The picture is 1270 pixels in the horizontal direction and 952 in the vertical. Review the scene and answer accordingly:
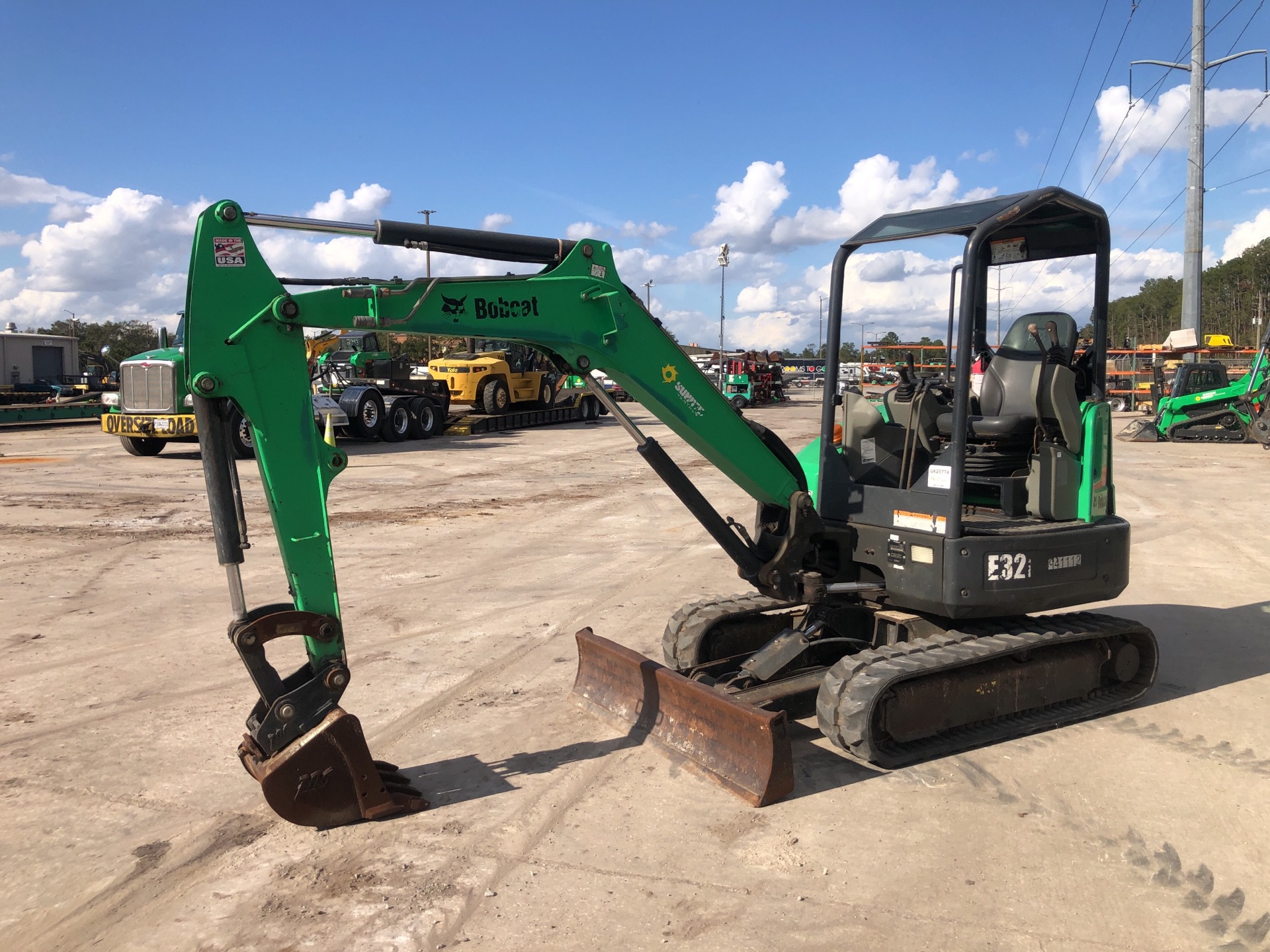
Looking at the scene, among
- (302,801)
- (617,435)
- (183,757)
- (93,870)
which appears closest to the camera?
(93,870)

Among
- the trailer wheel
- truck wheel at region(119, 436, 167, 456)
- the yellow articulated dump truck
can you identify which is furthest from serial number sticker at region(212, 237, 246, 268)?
the yellow articulated dump truck

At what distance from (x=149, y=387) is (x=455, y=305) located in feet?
52.0

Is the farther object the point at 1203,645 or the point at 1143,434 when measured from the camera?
the point at 1143,434

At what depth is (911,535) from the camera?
515cm

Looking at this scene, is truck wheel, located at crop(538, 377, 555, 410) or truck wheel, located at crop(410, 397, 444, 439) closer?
truck wheel, located at crop(410, 397, 444, 439)

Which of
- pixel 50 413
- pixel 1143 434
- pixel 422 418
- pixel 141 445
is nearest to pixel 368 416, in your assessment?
pixel 422 418

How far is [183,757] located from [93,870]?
1106mm

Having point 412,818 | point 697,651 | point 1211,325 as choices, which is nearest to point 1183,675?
point 697,651

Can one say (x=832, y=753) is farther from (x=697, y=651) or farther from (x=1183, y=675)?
(x=1183, y=675)

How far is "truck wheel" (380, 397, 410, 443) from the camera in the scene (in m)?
22.3

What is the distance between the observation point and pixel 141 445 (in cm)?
1850

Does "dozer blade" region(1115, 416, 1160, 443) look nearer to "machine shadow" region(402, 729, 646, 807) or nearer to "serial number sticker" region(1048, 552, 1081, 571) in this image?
"serial number sticker" region(1048, 552, 1081, 571)

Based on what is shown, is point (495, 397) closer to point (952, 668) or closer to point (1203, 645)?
point (1203, 645)

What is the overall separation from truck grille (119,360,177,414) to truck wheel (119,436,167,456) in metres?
0.71
